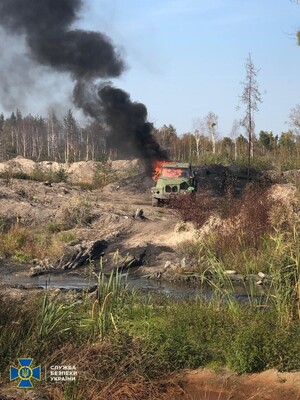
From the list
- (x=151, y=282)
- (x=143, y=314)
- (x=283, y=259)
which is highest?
(x=283, y=259)

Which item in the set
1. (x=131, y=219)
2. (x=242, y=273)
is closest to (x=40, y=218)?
(x=131, y=219)

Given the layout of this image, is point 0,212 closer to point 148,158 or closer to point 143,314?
point 148,158

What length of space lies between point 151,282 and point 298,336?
32.3ft

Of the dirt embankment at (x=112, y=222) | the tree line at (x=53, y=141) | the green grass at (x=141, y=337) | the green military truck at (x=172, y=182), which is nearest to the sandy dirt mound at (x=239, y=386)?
the green grass at (x=141, y=337)

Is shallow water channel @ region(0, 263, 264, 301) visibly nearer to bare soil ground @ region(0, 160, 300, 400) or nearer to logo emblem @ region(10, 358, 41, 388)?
bare soil ground @ region(0, 160, 300, 400)

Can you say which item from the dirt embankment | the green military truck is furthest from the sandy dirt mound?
the green military truck

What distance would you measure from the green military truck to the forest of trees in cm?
1087

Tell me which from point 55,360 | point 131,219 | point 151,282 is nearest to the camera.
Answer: point 55,360

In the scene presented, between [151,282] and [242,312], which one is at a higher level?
[242,312]

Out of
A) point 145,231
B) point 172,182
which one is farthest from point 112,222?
point 172,182

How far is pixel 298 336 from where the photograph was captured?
7.57m

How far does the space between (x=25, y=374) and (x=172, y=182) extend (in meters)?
22.3

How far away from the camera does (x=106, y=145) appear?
4562cm

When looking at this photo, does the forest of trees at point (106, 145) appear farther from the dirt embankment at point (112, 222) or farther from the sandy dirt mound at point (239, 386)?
the sandy dirt mound at point (239, 386)
